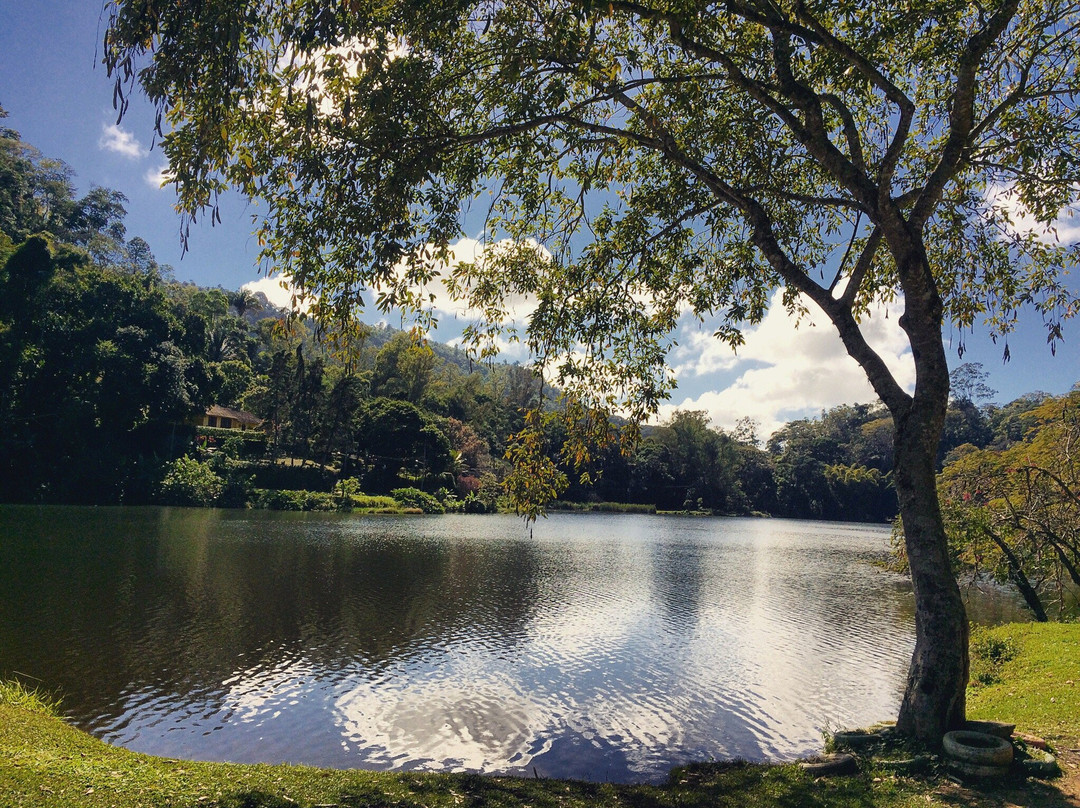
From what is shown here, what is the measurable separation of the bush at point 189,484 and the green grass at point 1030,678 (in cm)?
4836

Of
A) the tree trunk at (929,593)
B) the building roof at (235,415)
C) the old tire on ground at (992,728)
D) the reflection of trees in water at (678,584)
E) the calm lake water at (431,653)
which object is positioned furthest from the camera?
the building roof at (235,415)

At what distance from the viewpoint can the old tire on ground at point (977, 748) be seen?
6.38 m

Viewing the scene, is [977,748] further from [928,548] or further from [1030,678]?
[1030,678]

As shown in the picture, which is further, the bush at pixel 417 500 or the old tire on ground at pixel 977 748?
the bush at pixel 417 500

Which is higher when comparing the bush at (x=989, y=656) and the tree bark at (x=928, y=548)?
the tree bark at (x=928, y=548)

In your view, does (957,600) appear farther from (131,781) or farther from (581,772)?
(131,781)

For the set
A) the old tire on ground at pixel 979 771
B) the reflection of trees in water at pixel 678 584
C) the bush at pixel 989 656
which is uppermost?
the old tire on ground at pixel 979 771

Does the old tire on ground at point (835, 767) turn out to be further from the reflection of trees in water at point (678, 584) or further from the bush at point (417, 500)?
the bush at point (417, 500)

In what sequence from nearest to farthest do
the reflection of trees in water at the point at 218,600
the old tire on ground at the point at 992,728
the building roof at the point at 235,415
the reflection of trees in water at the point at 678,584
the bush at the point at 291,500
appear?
1. the old tire on ground at the point at 992,728
2. the reflection of trees in water at the point at 218,600
3. the reflection of trees in water at the point at 678,584
4. the bush at the point at 291,500
5. the building roof at the point at 235,415

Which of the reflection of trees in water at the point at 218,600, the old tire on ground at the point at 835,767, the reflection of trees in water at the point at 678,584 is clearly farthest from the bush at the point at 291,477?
the old tire on ground at the point at 835,767

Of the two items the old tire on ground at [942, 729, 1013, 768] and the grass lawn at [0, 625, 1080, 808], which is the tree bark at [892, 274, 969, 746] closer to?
the old tire on ground at [942, 729, 1013, 768]

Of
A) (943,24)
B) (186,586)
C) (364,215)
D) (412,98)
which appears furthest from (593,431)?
(186,586)

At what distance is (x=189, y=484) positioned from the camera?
4725 centimetres

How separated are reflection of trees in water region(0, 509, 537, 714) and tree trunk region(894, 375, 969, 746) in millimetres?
11030
